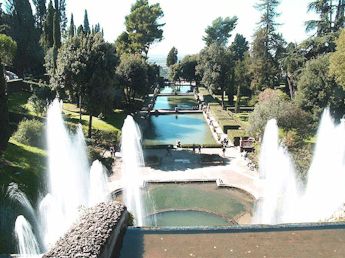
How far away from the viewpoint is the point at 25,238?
13789 mm

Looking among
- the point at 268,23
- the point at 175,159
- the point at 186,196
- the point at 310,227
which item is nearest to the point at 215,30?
the point at 268,23

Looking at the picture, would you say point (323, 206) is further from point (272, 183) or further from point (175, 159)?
point (175, 159)

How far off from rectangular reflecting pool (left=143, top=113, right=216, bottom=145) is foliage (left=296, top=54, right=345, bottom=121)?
8.25m

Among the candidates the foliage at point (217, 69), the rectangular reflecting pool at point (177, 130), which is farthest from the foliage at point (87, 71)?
the foliage at point (217, 69)

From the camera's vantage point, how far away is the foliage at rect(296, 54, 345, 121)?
99.8 ft

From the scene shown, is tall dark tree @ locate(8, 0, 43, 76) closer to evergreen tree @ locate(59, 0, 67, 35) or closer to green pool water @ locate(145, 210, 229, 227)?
evergreen tree @ locate(59, 0, 67, 35)

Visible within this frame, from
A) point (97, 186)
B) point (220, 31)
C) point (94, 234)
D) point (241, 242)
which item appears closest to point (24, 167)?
point (97, 186)

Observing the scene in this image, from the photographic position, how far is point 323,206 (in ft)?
56.2

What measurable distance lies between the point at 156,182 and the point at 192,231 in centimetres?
926

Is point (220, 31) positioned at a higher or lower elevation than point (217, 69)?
higher

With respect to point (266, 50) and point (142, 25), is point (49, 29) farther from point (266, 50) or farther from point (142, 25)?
point (266, 50)

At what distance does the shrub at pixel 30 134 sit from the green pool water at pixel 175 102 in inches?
1074

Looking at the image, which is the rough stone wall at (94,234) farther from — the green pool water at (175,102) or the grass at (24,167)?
the green pool water at (175,102)

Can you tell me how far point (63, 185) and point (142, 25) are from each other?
4265 cm
